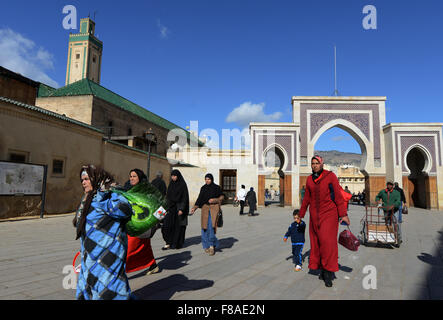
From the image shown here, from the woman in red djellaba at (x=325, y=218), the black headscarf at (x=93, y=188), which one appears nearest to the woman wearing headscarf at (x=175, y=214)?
the woman in red djellaba at (x=325, y=218)

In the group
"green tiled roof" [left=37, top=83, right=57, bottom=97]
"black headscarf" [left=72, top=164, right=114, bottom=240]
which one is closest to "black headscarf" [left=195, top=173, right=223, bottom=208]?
"black headscarf" [left=72, top=164, right=114, bottom=240]

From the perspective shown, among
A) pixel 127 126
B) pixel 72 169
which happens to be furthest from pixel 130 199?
pixel 127 126

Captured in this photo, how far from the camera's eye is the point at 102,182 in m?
2.31

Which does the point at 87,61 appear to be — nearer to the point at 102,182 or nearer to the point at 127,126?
the point at 127,126

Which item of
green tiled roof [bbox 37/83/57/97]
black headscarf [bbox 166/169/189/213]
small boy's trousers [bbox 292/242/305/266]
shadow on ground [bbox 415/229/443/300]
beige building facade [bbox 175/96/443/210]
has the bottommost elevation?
shadow on ground [bbox 415/229/443/300]

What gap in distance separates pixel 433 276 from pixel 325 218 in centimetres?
195

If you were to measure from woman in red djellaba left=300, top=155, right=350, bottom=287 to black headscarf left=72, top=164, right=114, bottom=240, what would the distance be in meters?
2.61

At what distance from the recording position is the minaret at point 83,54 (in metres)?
45.5

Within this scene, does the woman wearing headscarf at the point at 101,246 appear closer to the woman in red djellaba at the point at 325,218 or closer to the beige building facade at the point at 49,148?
→ the woman in red djellaba at the point at 325,218

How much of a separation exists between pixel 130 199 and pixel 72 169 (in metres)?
11.2

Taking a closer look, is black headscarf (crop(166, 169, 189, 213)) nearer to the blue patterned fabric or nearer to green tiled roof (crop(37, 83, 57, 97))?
the blue patterned fabric

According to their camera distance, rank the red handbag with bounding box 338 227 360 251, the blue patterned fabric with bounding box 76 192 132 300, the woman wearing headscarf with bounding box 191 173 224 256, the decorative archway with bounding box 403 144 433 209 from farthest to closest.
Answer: the decorative archway with bounding box 403 144 433 209 → the woman wearing headscarf with bounding box 191 173 224 256 → the red handbag with bounding box 338 227 360 251 → the blue patterned fabric with bounding box 76 192 132 300

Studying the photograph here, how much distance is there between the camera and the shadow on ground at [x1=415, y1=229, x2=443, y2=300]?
10.6 ft

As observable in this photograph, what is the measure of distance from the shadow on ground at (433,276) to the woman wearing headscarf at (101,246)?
3.21 metres
